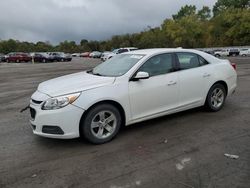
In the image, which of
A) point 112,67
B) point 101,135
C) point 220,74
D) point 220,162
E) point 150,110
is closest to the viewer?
point 220,162

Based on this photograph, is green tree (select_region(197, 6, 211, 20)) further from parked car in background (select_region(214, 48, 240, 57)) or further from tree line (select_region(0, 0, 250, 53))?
parked car in background (select_region(214, 48, 240, 57))

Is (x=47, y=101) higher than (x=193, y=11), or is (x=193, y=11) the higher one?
(x=193, y=11)

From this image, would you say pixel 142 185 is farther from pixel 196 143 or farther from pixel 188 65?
pixel 188 65

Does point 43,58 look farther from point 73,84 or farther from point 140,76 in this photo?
point 140,76

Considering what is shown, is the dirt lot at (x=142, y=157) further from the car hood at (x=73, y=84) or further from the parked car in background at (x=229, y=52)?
the parked car in background at (x=229, y=52)

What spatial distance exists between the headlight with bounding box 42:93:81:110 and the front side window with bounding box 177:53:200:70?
8.06 ft

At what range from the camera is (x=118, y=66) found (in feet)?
19.5

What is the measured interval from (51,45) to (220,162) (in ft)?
427

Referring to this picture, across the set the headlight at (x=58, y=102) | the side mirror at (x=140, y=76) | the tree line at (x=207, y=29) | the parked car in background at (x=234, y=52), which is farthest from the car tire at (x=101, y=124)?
the tree line at (x=207, y=29)

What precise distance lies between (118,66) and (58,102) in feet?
5.34

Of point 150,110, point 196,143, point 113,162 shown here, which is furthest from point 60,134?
point 196,143

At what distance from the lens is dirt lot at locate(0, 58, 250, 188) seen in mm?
3779

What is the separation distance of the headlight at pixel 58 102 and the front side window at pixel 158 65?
1476 mm

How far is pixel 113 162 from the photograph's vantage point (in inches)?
170
